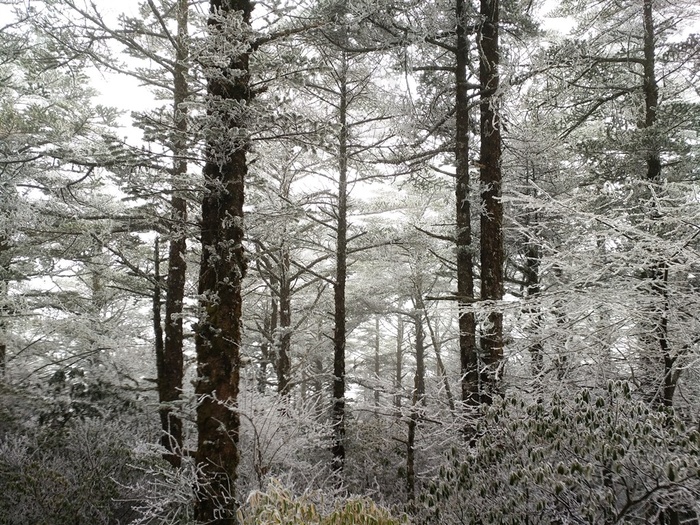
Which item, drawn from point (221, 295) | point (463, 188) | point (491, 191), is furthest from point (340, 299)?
point (221, 295)

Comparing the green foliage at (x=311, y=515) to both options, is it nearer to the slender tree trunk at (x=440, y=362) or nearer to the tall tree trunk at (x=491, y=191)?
the tall tree trunk at (x=491, y=191)

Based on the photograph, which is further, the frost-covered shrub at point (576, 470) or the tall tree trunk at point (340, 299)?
the tall tree trunk at point (340, 299)

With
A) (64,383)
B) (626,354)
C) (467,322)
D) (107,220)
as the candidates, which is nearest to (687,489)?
(626,354)

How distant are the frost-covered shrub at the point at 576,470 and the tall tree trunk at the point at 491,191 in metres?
2.36

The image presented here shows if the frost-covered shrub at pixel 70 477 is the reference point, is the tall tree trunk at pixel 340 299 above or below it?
above

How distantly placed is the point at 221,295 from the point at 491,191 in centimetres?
413

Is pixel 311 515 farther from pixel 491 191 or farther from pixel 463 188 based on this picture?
pixel 463 188

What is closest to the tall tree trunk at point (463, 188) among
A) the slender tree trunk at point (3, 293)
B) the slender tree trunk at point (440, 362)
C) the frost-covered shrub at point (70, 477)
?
the slender tree trunk at point (440, 362)

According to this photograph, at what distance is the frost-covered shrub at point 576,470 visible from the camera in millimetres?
2906

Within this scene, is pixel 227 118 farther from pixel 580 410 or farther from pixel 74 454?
pixel 74 454

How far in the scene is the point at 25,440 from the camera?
7.99 meters

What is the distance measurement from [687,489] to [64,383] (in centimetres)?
1103

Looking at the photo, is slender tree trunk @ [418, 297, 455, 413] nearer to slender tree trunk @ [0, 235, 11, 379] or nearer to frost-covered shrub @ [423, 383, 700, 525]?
frost-covered shrub @ [423, 383, 700, 525]

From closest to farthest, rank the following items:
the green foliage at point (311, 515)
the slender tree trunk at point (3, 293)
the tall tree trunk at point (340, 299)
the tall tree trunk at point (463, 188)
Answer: the green foliage at point (311, 515), the tall tree trunk at point (463, 188), the tall tree trunk at point (340, 299), the slender tree trunk at point (3, 293)
